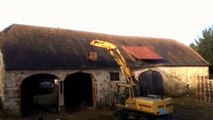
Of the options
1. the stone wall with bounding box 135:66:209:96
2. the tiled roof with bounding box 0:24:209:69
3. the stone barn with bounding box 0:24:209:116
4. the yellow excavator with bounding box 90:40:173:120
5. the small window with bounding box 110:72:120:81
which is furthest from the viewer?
the stone wall with bounding box 135:66:209:96

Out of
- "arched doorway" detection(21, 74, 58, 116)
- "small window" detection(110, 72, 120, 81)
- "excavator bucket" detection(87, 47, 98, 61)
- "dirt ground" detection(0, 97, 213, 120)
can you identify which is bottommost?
"dirt ground" detection(0, 97, 213, 120)

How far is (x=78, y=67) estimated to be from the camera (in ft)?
74.1

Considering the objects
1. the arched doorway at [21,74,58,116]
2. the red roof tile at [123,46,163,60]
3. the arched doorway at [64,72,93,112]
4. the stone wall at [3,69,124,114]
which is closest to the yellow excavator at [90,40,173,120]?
the stone wall at [3,69,124,114]

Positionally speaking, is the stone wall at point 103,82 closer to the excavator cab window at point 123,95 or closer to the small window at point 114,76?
the small window at point 114,76

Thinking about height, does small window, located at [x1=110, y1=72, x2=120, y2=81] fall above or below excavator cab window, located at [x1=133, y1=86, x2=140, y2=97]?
above

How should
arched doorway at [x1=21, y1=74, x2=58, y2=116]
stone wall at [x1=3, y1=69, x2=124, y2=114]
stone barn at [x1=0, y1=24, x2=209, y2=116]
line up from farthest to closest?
arched doorway at [x1=21, y1=74, x2=58, y2=116] < stone barn at [x1=0, y1=24, x2=209, y2=116] < stone wall at [x1=3, y1=69, x2=124, y2=114]

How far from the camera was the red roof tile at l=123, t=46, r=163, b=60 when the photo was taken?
90.3 feet

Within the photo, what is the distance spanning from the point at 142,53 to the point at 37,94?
13.6 metres

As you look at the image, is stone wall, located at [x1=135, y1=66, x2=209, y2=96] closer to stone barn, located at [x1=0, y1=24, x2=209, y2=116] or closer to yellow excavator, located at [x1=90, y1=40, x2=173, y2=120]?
stone barn, located at [x1=0, y1=24, x2=209, y2=116]

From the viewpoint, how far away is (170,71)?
28.9 metres

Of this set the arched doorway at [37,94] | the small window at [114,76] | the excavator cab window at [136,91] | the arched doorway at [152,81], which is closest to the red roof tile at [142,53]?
the arched doorway at [152,81]

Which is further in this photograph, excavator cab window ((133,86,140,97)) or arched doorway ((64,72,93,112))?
arched doorway ((64,72,93,112))

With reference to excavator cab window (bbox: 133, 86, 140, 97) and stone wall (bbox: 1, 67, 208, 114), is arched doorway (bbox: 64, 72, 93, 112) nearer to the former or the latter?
stone wall (bbox: 1, 67, 208, 114)

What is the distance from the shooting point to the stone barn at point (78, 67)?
20641 mm
